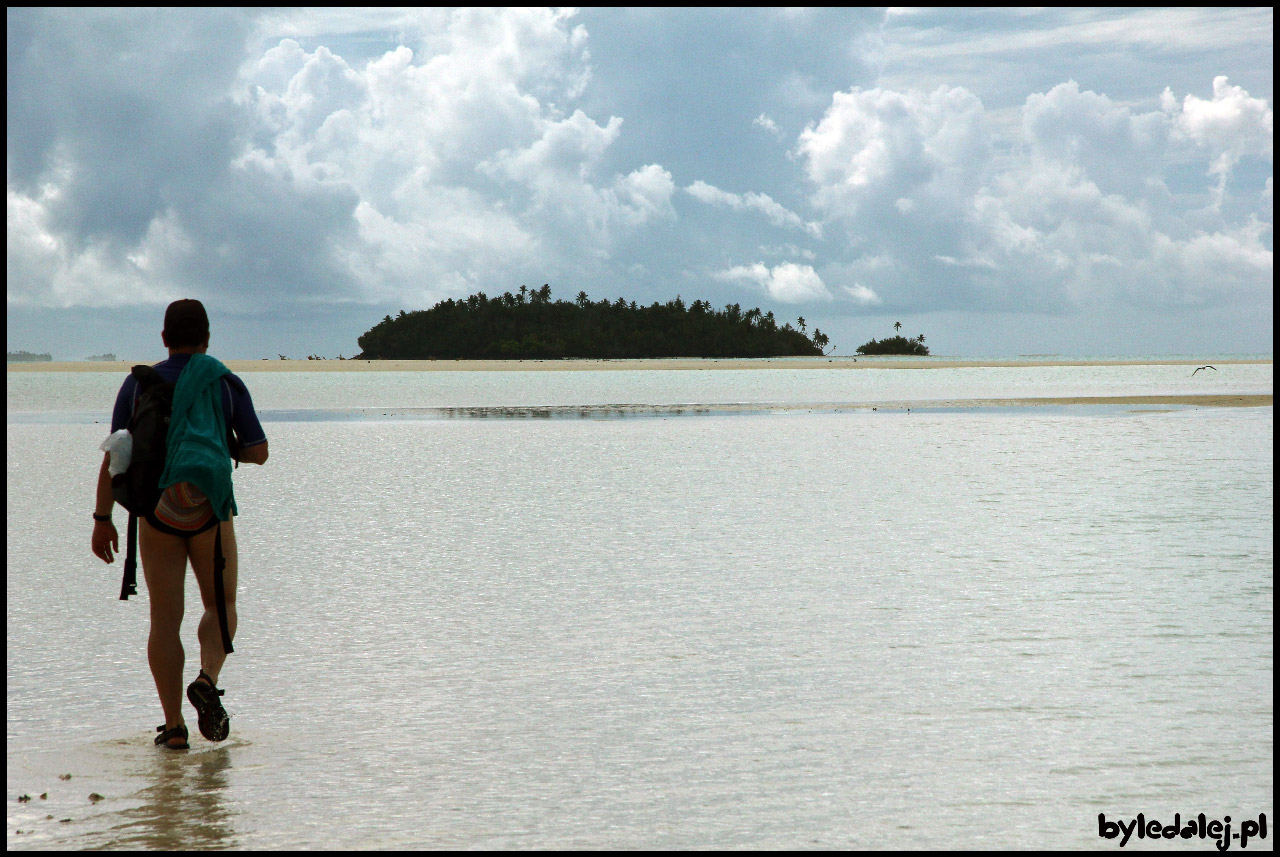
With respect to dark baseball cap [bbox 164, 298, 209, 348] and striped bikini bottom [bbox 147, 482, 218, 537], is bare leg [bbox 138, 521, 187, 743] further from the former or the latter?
dark baseball cap [bbox 164, 298, 209, 348]

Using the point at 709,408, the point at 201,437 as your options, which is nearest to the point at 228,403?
the point at 201,437

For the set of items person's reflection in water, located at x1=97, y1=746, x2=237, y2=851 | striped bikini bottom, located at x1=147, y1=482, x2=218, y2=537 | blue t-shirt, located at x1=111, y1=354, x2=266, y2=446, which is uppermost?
blue t-shirt, located at x1=111, y1=354, x2=266, y2=446

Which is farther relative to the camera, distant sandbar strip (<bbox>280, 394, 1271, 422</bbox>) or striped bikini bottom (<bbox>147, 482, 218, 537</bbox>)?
distant sandbar strip (<bbox>280, 394, 1271, 422</bbox>)

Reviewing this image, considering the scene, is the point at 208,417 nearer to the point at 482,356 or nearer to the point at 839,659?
the point at 839,659

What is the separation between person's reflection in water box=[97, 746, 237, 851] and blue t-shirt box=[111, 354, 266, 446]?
1.51 m

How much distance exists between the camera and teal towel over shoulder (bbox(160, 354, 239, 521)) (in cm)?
596

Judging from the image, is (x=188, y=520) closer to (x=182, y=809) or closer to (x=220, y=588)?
(x=220, y=588)

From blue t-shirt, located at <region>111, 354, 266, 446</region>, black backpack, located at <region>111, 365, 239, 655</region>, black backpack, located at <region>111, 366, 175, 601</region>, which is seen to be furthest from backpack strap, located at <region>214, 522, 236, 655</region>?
blue t-shirt, located at <region>111, 354, 266, 446</region>

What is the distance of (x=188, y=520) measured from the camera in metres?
6.07

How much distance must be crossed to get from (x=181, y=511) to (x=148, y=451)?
0.31 m

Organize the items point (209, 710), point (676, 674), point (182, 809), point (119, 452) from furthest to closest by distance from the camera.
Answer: point (676, 674), point (209, 710), point (119, 452), point (182, 809)

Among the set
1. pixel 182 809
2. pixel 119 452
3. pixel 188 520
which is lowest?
pixel 182 809

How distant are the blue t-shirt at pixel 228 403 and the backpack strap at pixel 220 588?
1.57 ft

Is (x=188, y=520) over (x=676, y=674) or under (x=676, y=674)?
over
